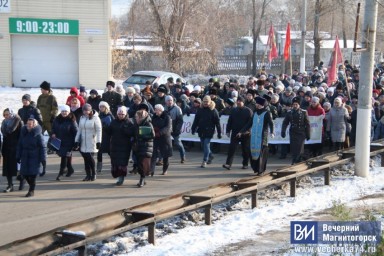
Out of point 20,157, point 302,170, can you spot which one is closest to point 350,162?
point 302,170

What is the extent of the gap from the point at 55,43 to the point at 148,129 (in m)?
21.2

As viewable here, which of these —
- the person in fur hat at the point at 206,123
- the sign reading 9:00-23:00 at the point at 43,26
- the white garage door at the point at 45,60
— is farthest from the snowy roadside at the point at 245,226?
the white garage door at the point at 45,60

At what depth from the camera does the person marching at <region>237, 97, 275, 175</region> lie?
14898 mm

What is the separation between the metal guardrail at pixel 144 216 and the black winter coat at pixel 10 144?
404cm

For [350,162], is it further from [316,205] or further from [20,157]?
[20,157]

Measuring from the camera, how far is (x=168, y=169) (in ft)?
52.7

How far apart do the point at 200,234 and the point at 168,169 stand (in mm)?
6005

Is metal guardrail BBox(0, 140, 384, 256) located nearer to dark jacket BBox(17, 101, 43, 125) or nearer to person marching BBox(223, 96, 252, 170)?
person marching BBox(223, 96, 252, 170)

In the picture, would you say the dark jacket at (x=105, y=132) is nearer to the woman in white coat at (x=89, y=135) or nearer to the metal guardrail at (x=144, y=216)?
the woman in white coat at (x=89, y=135)


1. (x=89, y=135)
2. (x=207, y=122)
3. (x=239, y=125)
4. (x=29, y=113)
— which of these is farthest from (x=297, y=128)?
(x=29, y=113)

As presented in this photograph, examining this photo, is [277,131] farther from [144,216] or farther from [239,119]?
[144,216]

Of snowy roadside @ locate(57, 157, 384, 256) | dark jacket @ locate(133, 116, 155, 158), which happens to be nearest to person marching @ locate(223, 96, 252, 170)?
snowy roadside @ locate(57, 157, 384, 256)

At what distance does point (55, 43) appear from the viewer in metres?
33.7

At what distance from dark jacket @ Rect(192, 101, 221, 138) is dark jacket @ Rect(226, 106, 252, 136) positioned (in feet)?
1.86
